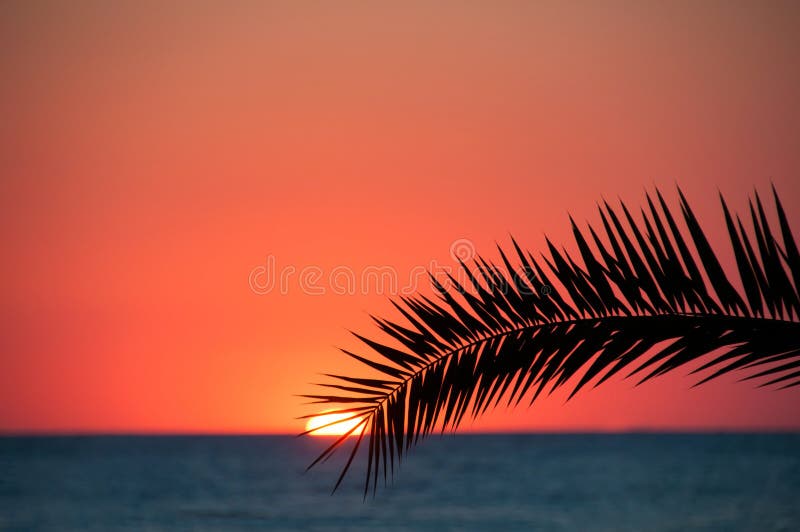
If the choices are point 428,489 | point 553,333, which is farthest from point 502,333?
point 428,489

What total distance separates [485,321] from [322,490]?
30.0 meters

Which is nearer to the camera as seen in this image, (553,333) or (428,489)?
(553,333)

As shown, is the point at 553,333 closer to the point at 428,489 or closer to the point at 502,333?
the point at 502,333

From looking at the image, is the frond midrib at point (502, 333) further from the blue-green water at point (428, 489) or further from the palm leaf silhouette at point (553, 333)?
the blue-green water at point (428, 489)

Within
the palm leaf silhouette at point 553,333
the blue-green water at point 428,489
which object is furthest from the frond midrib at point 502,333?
the blue-green water at point 428,489

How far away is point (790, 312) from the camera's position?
2105mm

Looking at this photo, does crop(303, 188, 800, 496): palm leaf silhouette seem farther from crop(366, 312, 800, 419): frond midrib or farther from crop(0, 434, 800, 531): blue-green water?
crop(0, 434, 800, 531): blue-green water

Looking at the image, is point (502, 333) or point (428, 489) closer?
point (502, 333)

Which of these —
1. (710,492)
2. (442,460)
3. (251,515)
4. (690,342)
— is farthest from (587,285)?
(442,460)

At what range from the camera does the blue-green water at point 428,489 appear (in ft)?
85.1

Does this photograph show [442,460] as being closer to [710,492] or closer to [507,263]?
[710,492]

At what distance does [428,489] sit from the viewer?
32.2 metres

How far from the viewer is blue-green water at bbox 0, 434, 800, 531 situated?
→ 2594 cm

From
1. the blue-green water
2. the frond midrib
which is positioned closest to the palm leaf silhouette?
the frond midrib
